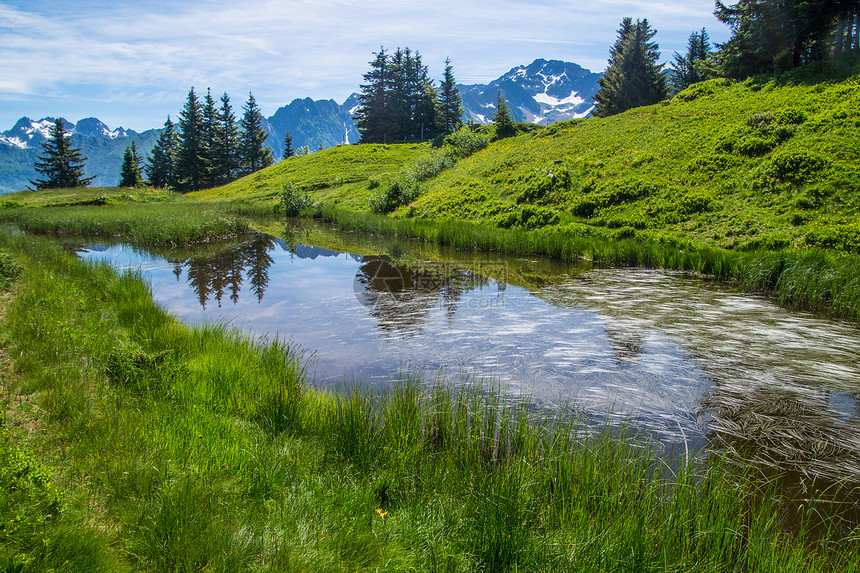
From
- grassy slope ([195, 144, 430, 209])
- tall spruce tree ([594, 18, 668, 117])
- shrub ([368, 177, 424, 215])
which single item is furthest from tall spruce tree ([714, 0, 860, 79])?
grassy slope ([195, 144, 430, 209])

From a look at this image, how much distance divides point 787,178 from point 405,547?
71.3 feet

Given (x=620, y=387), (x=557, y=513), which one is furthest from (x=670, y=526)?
(x=620, y=387)

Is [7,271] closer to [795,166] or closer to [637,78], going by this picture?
[795,166]

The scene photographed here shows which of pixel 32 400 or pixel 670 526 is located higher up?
pixel 32 400

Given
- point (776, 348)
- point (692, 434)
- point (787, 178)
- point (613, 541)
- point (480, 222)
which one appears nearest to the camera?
point (613, 541)

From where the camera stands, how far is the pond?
5.64 metres

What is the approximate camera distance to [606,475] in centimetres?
385

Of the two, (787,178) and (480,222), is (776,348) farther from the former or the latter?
(480,222)

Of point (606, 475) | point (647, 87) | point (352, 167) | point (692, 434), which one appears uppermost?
point (647, 87)

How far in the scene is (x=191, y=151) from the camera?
7144 cm

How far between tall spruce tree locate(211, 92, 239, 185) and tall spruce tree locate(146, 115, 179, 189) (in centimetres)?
770

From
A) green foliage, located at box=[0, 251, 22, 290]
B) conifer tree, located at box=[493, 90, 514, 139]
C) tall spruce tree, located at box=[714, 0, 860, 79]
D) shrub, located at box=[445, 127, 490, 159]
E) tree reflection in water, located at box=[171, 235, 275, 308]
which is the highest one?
tall spruce tree, located at box=[714, 0, 860, 79]

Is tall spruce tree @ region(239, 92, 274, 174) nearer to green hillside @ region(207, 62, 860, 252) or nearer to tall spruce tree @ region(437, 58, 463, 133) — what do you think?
tall spruce tree @ region(437, 58, 463, 133)

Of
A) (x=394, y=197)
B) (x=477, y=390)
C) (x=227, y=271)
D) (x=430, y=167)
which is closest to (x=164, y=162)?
(x=430, y=167)
